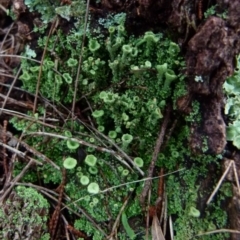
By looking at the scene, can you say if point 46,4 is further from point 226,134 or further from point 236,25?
point 226,134

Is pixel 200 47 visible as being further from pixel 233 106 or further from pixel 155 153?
pixel 155 153

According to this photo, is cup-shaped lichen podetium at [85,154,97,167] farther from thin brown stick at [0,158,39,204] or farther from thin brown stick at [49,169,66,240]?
thin brown stick at [0,158,39,204]

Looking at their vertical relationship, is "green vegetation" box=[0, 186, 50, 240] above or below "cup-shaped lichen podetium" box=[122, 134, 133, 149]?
below

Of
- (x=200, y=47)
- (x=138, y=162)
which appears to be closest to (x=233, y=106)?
(x=200, y=47)

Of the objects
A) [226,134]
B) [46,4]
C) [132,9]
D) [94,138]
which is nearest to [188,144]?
[226,134]

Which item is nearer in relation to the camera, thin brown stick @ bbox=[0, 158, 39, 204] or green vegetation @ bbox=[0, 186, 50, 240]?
green vegetation @ bbox=[0, 186, 50, 240]

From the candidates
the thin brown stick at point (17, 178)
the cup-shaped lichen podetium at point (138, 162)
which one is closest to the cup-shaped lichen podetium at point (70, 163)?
the thin brown stick at point (17, 178)

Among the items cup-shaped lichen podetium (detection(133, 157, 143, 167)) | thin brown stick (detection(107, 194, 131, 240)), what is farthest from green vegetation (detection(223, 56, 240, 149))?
thin brown stick (detection(107, 194, 131, 240))

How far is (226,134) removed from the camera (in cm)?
207

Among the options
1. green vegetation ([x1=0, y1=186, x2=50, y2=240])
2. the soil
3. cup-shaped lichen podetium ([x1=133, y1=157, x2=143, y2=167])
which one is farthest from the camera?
cup-shaped lichen podetium ([x1=133, y1=157, x2=143, y2=167])

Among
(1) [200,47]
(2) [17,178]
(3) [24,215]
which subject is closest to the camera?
(1) [200,47]

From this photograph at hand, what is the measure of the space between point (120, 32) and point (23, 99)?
79cm

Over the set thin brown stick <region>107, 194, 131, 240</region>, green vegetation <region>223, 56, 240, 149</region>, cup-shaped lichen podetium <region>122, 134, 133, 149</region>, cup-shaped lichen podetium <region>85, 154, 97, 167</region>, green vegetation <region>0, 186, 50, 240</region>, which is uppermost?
green vegetation <region>223, 56, 240, 149</region>

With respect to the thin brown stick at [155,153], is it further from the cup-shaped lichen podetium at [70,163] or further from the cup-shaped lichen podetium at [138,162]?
the cup-shaped lichen podetium at [70,163]
